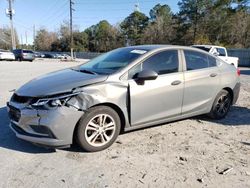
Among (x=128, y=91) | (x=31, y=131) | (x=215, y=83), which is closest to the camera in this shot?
(x=31, y=131)

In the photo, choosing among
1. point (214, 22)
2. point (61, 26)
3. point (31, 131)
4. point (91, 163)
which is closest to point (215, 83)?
point (91, 163)

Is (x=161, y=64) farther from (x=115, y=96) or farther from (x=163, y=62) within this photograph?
(x=115, y=96)

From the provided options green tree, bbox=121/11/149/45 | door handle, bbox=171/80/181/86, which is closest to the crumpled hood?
door handle, bbox=171/80/181/86

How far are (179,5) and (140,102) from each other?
4655 centimetres

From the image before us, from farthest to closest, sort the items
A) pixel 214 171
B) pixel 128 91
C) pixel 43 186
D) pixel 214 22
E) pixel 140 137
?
pixel 214 22
pixel 140 137
pixel 128 91
pixel 214 171
pixel 43 186

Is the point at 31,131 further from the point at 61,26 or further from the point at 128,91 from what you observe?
the point at 61,26

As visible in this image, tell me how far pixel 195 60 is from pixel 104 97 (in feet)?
7.11

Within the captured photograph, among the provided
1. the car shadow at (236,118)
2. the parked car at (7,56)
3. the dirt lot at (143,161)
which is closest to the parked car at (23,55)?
the parked car at (7,56)

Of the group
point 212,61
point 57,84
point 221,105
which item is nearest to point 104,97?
point 57,84

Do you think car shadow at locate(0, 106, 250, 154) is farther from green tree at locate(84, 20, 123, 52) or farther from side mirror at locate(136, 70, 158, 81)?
green tree at locate(84, 20, 123, 52)

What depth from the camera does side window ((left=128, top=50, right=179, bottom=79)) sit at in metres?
4.31

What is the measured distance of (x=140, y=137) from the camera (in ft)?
14.8

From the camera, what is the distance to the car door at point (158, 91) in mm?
4211

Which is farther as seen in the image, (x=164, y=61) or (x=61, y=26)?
(x=61, y=26)
